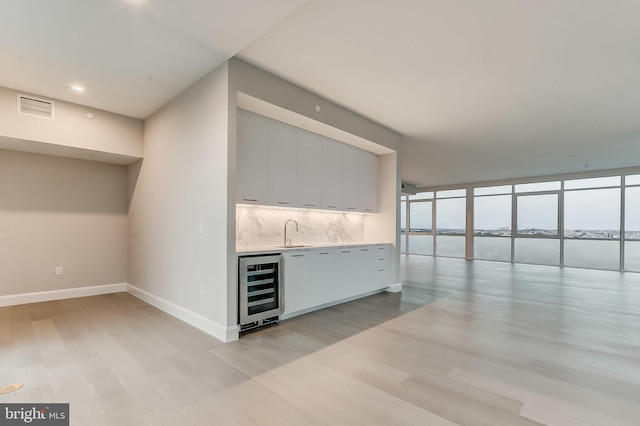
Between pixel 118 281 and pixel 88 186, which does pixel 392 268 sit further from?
pixel 88 186

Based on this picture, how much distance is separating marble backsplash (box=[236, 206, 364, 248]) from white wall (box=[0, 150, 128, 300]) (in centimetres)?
279

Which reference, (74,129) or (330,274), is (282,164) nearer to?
(330,274)

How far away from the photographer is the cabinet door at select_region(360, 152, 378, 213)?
5.22 metres

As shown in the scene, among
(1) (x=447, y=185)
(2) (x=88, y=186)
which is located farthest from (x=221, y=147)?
(1) (x=447, y=185)

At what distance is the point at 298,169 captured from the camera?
4129 millimetres

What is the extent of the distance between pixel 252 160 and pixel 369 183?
8.22 ft

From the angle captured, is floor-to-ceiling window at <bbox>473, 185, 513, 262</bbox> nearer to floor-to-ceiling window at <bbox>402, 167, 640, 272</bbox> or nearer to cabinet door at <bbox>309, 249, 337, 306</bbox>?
floor-to-ceiling window at <bbox>402, 167, 640, 272</bbox>

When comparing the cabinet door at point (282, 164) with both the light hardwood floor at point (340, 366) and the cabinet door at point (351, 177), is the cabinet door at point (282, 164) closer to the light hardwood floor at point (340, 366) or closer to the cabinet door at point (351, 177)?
the cabinet door at point (351, 177)

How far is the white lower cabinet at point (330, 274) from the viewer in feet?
12.0

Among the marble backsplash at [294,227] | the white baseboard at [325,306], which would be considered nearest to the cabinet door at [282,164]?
the marble backsplash at [294,227]

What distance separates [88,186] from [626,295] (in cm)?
964

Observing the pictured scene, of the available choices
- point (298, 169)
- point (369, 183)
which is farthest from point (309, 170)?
point (369, 183)

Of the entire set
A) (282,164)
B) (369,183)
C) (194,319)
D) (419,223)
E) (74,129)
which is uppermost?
→ (74,129)

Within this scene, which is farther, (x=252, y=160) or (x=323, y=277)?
(x=323, y=277)
